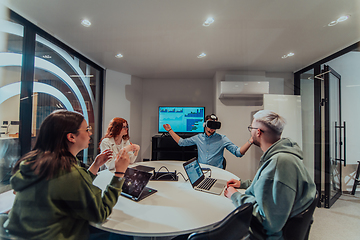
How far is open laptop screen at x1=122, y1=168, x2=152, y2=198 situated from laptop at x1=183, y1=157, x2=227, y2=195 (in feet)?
1.17

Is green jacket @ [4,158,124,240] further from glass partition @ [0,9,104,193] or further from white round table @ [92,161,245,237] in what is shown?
glass partition @ [0,9,104,193]

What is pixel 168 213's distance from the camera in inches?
32.6

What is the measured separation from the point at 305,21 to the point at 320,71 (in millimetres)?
734

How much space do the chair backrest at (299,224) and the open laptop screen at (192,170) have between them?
0.66 m

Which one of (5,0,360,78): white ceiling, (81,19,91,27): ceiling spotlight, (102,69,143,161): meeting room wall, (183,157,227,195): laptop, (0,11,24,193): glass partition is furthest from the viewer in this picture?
(102,69,143,161): meeting room wall

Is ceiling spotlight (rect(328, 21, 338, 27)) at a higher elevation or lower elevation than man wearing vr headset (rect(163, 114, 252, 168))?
higher

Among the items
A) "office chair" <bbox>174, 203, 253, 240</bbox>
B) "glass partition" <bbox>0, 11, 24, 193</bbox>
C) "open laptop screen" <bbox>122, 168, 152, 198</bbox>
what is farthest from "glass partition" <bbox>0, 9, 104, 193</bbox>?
"office chair" <bbox>174, 203, 253, 240</bbox>

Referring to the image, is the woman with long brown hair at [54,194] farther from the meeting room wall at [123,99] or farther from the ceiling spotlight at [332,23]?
the ceiling spotlight at [332,23]

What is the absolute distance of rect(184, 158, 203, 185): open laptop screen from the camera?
47.5 inches

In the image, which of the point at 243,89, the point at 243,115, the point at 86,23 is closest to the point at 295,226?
the point at 243,115

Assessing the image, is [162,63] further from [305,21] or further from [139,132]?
[305,21]

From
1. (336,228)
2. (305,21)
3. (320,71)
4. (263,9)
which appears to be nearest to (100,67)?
(263,9)

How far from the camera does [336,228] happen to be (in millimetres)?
1661

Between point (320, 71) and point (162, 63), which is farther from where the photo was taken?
point (162, 63)
